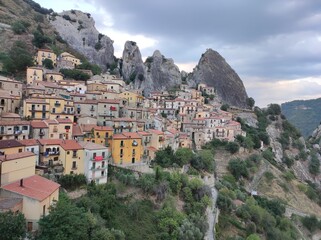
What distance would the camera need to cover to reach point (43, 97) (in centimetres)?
4406

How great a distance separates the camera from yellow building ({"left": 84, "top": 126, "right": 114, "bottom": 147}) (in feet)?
137

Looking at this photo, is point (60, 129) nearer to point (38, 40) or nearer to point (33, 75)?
point (33, 75)

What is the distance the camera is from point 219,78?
112m

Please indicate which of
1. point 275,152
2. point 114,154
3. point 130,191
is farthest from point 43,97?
point 275,152

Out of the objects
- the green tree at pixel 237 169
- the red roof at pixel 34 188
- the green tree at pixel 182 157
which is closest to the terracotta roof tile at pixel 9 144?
the red roof at pixel 34 188

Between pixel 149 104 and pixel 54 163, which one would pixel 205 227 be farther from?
pixel 149 104

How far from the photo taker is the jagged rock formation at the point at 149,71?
309 ft

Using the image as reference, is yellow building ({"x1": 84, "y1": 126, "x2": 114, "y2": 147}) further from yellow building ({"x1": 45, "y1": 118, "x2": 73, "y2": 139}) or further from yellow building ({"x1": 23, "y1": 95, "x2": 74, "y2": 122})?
yellow building ({"x1": 23, "y1": 95, "x2": 74, "y2": 122})

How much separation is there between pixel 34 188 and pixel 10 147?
6935mm

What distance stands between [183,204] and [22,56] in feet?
141

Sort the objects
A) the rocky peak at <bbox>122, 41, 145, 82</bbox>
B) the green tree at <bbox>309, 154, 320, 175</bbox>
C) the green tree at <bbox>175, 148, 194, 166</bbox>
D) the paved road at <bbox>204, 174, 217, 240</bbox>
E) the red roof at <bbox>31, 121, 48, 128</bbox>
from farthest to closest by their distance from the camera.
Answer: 1. the rocky peak at <bbox>122, 41, 145, 82</bbox>
2. the green tree at <bbox>309, 154, 320, 175</bbox>
3. the green tree at <bbox>175, 148, 194, 166</bbox>
4. the paved road at <bbox>204, 174, 217, 240</bbox>
5. the red roof at <bbox>31, 121, 48, 128</bbox>

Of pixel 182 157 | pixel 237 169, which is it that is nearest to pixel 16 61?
pixel 182 157

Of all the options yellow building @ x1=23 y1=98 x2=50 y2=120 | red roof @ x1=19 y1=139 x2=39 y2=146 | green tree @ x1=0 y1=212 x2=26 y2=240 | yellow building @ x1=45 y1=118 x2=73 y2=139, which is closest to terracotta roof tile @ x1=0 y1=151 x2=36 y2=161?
red roof @ x1=19 y1=139 x2=39 y2=146

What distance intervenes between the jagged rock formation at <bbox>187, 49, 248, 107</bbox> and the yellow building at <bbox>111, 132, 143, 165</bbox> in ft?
229
